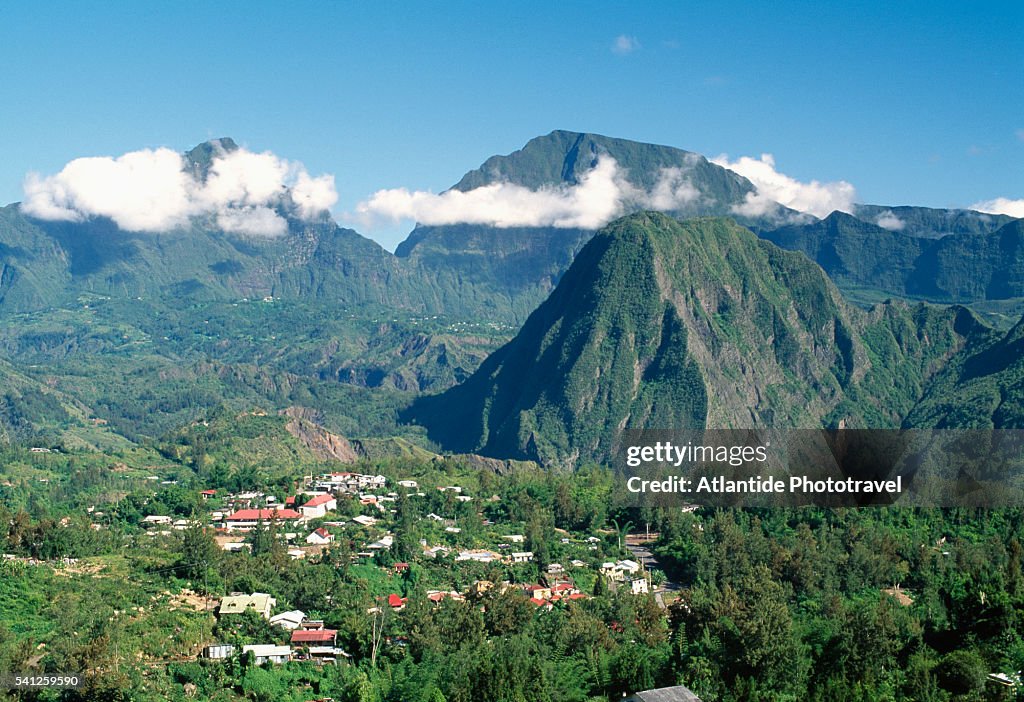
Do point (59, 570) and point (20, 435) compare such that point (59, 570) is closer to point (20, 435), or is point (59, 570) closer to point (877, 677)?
point (877, 677)

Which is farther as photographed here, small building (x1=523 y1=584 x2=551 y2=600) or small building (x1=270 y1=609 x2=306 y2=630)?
small building (x1=523 y1=584 x2=551 y2=600)

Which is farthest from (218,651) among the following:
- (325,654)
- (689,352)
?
(689,352)

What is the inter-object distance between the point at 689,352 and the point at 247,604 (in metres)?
118

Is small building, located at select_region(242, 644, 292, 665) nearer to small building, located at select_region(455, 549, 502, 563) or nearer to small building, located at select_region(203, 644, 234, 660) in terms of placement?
small building, located at select_region(203, 644, 234, 660)

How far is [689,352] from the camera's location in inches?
6526

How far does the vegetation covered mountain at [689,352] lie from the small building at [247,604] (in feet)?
350

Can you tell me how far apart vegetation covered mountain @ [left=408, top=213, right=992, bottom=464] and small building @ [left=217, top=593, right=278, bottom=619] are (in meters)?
107

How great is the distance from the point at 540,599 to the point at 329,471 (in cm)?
4477

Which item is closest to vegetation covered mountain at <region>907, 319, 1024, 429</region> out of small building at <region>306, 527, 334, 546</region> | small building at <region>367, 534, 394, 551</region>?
small building at <region>367, 534, 394, 551</region>

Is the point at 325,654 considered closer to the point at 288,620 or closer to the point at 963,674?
the point at 288,620

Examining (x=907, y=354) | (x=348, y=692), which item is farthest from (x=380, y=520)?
(x=907, y=354)

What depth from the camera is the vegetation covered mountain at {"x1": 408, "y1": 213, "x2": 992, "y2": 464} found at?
541ft

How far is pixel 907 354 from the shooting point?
184625mm

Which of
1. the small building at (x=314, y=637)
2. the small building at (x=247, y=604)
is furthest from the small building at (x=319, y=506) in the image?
the small building at (x=314, y=637)
